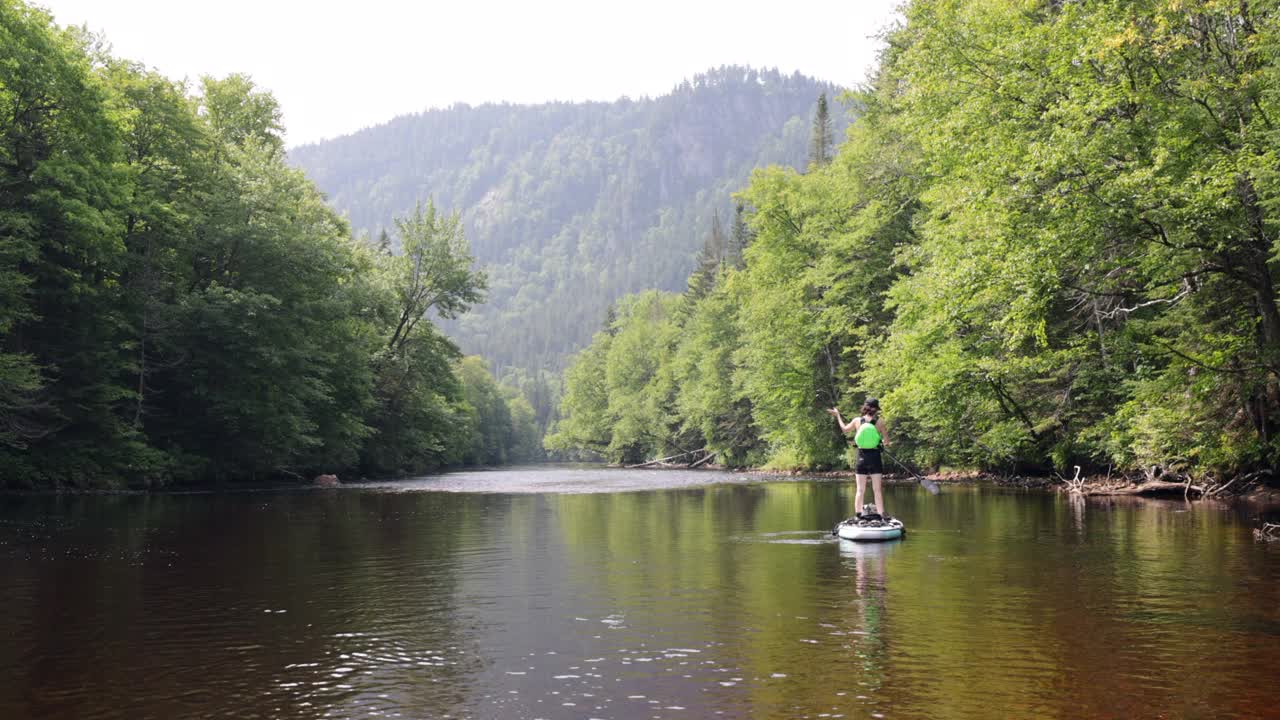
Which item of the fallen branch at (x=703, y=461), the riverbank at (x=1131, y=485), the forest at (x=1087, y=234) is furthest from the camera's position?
the fallen branch at (x=703, y=461)

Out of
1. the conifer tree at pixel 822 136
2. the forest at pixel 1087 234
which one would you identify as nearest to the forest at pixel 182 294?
the forest at pixel 1087 234

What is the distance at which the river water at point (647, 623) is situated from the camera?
286 inches

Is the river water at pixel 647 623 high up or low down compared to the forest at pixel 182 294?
down

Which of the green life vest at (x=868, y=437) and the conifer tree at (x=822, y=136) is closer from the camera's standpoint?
the green life vest at (x=868, y=437)

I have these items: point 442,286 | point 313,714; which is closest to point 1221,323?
point 313,714

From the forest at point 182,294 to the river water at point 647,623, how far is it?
16959 mm

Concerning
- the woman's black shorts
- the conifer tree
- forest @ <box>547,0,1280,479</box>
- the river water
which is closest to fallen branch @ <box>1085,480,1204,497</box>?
forest @ <box>547,0,1280,479</box>

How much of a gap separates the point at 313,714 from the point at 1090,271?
2292cm

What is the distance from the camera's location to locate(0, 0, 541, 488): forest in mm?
33250

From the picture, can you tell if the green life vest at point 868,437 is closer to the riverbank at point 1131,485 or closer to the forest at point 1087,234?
the forest at point 1087,234

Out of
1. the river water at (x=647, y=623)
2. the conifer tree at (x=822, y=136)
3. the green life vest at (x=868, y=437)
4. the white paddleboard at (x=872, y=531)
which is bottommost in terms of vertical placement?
the river water at (x=647, y=623)

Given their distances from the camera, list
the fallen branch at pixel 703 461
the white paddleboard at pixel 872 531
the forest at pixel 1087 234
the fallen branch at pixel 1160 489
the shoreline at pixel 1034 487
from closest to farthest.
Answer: the white paddleboard at pixel 872 531 < the forest at pixel 1087 234 < the shoreline at pixel 1034 487 < the fallen branch at pixel 1160 489 < the fallen branch at pixel 703 461

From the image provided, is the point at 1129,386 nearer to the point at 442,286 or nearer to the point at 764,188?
the point at 764,188

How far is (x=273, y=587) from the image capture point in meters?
12.9
